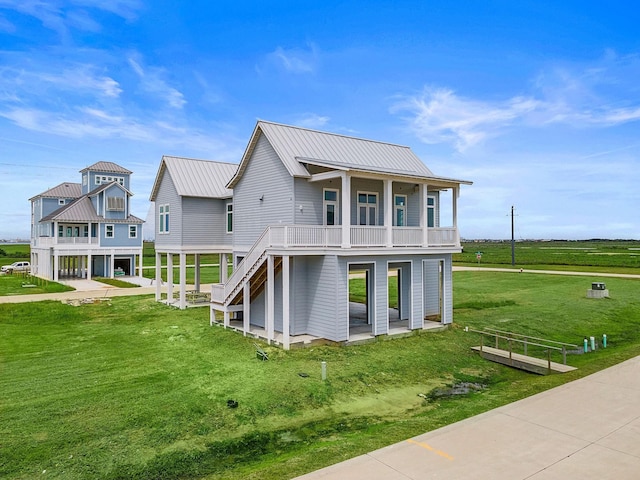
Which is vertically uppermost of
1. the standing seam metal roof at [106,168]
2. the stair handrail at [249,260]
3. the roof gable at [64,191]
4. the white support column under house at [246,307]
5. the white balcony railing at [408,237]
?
the standing seam metal roof at [106,168]

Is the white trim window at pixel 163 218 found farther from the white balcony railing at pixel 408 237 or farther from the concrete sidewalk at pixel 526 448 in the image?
the concrete sidewalk at pixel 526 448

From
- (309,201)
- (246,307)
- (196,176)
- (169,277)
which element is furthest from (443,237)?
(169,277)

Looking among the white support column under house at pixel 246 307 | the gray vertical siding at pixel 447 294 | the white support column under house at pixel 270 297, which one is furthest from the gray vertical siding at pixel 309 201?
the gray vertical siding at pixel 447 294

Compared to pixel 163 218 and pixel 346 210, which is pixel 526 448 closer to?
pixel 346 210

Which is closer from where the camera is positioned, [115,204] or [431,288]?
[431,288]

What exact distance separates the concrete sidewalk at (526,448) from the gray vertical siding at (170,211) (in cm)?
1966

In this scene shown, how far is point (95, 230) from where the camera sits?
42.5m

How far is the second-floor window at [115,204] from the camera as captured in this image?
42.7m

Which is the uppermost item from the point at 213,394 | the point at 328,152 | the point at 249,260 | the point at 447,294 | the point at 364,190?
the point at 328,152

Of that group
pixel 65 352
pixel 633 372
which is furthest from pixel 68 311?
pixel 633 372

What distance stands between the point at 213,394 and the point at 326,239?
7.36 metres

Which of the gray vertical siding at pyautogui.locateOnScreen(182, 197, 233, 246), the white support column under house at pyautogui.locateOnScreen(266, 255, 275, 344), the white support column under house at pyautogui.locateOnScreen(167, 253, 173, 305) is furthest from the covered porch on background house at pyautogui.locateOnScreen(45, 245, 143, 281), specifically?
the white support column under house at pyautogui.locateOnScreen(266, 255, 275, 344)

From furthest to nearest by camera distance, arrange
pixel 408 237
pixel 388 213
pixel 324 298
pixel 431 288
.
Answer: pixel 431 288
pixel 408 237
pixel 388 213
pixel 324 298

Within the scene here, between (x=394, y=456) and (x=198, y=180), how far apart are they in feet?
70.0
